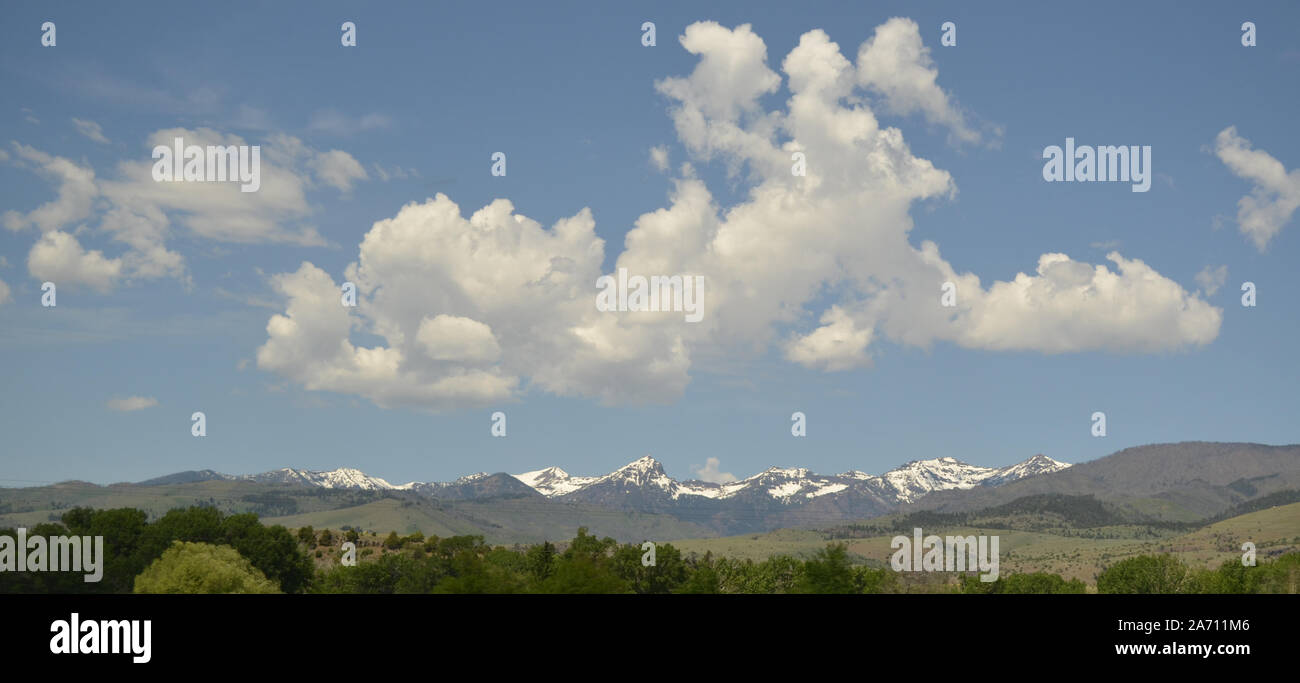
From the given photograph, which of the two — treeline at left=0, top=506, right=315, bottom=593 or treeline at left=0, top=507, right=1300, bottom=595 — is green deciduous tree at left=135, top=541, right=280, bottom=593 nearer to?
treeline at left=0, top=507, right=1300, bottom=595

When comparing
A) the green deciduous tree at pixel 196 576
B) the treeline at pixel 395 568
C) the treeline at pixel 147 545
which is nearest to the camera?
the green deciduous tree at pixel 196 576

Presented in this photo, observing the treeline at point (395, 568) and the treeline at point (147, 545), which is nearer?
the treeline at point (395, 568)

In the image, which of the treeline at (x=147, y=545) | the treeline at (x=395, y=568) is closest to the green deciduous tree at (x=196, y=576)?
the treeline at (x=395, y=568)

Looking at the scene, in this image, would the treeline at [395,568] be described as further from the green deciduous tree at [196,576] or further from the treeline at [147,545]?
the green deciduous tree at [196,576]

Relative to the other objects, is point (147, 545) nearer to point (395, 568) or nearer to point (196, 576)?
point (395, 568)

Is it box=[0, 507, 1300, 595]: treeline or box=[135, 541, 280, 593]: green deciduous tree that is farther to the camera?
box=[0, 507, 1300, 595]: treeline

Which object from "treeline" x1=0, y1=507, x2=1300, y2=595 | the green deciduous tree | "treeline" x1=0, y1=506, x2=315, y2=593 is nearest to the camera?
the green deciduous tree

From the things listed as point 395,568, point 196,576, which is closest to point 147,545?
point 395,568

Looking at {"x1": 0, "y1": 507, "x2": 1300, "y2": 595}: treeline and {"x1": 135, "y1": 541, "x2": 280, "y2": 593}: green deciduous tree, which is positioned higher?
{"x1": 135, "y1": 541, "x2": 280, "y2": 593}: green deciduous tree

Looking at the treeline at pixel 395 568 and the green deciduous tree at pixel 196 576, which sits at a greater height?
the green deciduous tree at pixel 196 576

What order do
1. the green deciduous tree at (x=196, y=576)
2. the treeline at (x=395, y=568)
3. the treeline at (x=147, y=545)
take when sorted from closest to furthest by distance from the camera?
the green deciduous tree at (x=196, y=576) < the treeline at (x=395, y=568) < the treeline at (x=147, y=545)

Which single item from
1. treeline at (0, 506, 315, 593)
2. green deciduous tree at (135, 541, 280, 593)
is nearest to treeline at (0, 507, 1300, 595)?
treeline at (0, 506, 315, 593)
